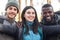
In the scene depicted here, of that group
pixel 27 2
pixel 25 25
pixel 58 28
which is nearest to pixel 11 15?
pixel 25 25

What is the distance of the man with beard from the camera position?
253cm

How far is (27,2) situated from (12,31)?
3302 millimetres

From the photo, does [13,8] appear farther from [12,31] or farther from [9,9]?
[12,31]

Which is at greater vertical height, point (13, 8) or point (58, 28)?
point (13, 8)

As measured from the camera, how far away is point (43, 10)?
9.11 feet

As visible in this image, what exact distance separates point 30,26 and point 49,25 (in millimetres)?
226

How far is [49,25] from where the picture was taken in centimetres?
260

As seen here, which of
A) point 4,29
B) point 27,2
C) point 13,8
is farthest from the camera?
point 27,2

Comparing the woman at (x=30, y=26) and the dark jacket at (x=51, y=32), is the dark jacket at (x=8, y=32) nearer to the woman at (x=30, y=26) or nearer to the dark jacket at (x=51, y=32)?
the woman at (x=30, y=26)

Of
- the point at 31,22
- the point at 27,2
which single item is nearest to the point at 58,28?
the point at 31,22

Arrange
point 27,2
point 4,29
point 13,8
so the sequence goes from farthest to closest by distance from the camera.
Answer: point 27,2 < point 13,8 < point 4,29

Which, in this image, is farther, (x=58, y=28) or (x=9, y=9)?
(x=9, y=9)

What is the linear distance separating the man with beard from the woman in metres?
0.08

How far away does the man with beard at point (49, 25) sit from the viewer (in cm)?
253
